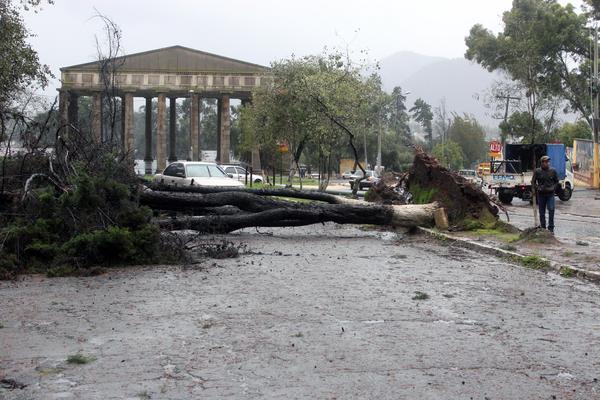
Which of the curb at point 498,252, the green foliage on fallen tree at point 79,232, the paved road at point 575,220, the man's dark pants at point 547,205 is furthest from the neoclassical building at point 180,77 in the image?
the green foliage on fallen tree at point 79,232

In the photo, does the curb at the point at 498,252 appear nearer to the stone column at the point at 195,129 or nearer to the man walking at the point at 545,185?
the man walking at the point at 545,185

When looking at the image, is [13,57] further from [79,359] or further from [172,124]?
[172,124]

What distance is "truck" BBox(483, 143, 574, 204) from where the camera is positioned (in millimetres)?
30828

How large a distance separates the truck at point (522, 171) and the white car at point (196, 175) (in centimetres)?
1234

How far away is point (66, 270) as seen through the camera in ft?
32.4

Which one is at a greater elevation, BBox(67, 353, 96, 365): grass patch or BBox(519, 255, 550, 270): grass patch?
BBox(519, 255, 550, 270): grass patch

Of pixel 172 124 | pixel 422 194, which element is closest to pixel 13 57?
pixel 422 194

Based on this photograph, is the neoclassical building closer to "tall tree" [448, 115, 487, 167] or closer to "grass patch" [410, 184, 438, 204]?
"tall tree" [448, 115, 487, 167]

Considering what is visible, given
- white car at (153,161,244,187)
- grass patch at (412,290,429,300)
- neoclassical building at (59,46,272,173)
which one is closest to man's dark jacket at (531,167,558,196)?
grass patch at (412,290,429,300)

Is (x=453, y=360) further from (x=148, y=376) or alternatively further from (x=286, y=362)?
(x=148, y=376)

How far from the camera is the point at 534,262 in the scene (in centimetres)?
1142

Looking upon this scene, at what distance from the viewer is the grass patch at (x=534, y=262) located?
11.2 m

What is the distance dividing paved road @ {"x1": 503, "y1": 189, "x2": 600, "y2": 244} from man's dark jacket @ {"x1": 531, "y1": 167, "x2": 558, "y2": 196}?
1119mm

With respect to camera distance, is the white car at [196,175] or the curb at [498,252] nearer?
the curb at [498,252]
